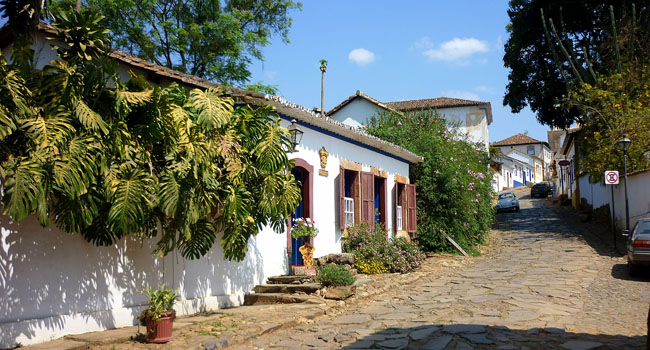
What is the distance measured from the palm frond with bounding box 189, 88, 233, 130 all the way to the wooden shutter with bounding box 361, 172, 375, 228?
22.0ft

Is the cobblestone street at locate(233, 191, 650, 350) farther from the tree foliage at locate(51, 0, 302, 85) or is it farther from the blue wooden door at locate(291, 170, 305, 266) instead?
the tree foliage at locate(51, 0, 302, 85)

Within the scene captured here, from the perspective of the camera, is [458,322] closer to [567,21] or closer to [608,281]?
[608,281]

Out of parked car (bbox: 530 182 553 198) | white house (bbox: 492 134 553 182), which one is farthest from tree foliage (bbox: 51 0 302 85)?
white house (bbox: 492 134 553 182)

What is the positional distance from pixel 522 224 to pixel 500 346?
66.3 feet

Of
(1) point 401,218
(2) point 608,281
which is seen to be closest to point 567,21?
(1) point 401,218

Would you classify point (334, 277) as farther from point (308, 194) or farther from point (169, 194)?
point (169, 194)

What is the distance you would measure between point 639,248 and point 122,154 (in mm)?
10172

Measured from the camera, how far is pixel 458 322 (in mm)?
7109

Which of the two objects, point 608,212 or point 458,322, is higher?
point 608,212

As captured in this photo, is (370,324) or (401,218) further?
(401,218)

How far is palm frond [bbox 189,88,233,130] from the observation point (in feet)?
21.6

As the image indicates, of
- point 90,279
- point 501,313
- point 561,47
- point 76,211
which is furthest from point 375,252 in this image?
point 561,47

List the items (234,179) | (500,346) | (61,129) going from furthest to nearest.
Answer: (234,179), (500,346), (61,129)

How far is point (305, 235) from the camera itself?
403 inches
